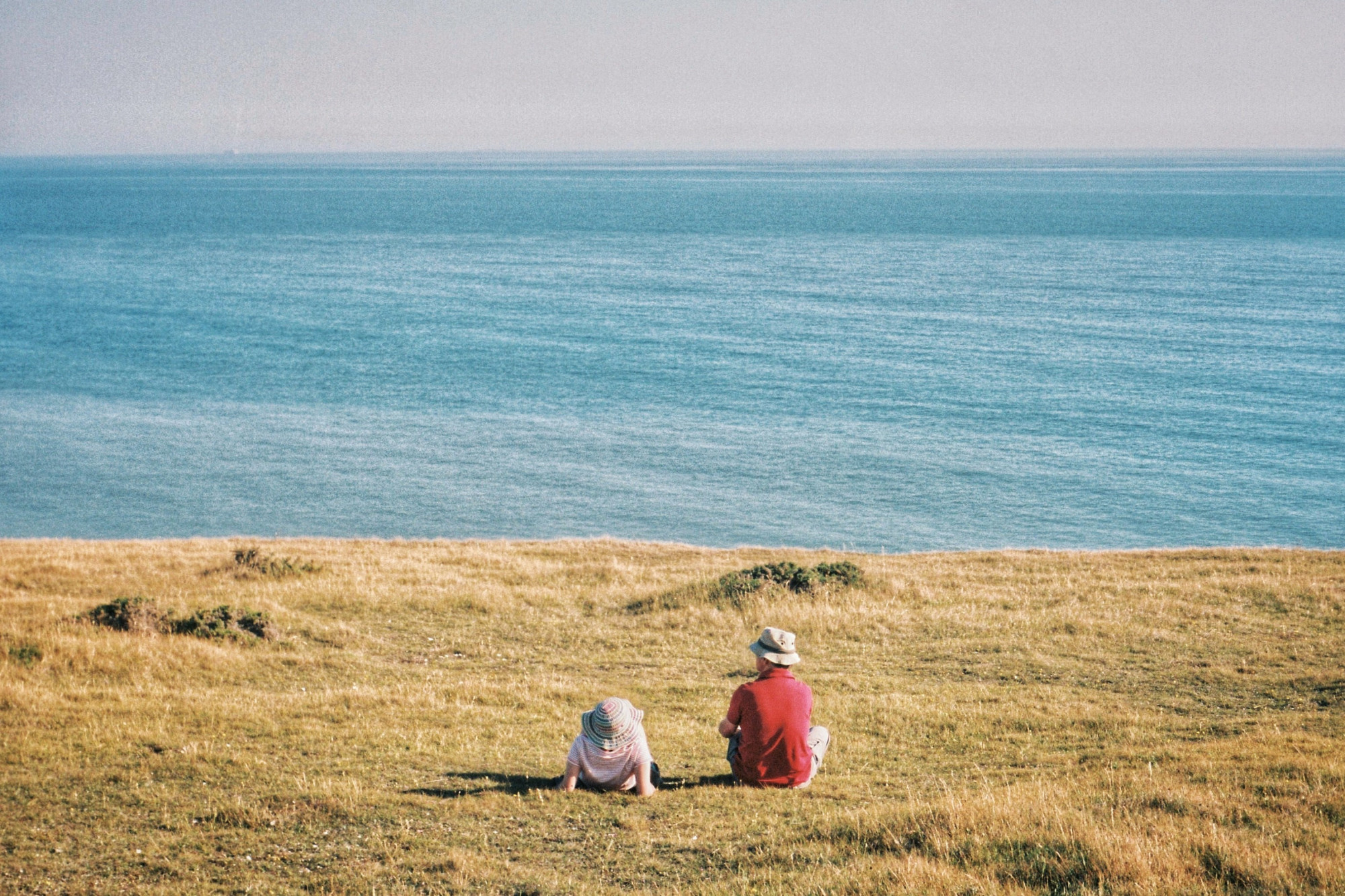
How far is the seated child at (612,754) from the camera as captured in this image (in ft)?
33.2

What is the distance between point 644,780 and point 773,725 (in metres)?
1.39

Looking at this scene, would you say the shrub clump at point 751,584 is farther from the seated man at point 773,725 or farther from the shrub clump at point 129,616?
the seated man at point 773,725

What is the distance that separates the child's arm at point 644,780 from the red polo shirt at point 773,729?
3.09ft

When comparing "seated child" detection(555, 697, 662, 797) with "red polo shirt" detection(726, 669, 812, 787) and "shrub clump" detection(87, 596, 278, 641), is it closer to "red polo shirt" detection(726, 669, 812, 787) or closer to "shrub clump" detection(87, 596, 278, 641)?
"red polo shirt" detection(726, 669, 812, 787)

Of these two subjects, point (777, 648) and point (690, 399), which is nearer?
point (777, 648)

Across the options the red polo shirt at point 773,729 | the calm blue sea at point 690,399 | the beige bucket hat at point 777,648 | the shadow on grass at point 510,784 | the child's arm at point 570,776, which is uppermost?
the beige bucket hat at point 777,648

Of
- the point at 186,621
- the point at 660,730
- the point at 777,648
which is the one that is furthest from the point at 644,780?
the point at 186,621

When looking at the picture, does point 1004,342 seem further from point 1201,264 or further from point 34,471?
point 34,471

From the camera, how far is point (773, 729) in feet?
33.8

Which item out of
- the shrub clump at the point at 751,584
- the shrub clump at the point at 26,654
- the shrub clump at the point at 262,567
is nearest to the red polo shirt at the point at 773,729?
the shrub clump at the point at 751,584

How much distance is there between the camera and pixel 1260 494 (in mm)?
53688

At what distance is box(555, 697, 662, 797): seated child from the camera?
10109mm

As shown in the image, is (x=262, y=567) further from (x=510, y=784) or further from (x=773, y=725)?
(x=773, y=725)

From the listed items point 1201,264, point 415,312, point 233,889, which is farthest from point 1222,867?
point 1201,264
